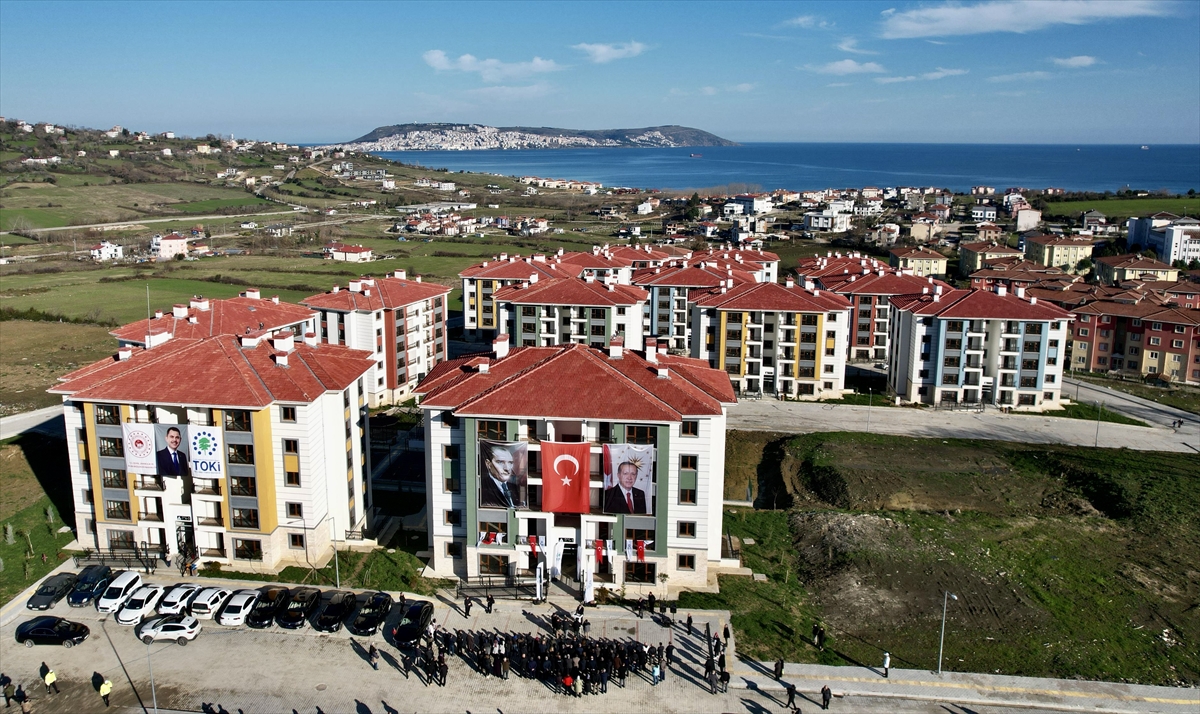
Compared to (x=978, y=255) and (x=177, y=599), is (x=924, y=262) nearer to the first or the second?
(x=978, y=255)

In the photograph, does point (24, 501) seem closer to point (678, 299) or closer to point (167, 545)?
point (167, 545)

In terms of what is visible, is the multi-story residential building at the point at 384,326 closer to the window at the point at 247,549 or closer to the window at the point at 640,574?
the window at the point at 247,549

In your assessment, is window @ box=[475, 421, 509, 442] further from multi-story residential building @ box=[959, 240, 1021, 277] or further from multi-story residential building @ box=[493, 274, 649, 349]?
multi-story residential building @ box=[959, 240, 1021, 277]

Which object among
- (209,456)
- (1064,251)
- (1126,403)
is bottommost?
(1126,403)

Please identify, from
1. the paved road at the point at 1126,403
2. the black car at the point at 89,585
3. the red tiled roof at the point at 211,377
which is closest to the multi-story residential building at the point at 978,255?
the paved road at the point at 1126,403

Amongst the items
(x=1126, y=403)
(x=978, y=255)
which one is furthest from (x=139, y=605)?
(x=978, y=255)
